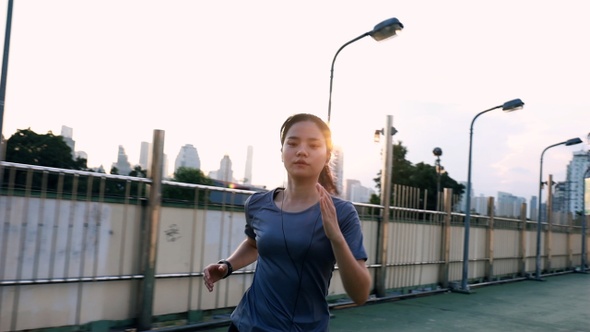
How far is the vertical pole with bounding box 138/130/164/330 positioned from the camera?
7.40m

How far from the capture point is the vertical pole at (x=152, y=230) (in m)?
7.40

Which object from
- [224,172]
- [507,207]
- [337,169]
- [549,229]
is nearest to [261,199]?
[337,169]

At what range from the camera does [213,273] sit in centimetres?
264

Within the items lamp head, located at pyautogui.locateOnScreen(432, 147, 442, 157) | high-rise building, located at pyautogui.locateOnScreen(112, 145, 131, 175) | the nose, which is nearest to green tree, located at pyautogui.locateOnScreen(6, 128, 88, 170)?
high-rise building, located at pyautogui.locateOnScreen(112, 145, 131, 175)

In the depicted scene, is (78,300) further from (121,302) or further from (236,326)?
(236,326)

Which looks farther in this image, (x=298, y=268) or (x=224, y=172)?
(x=224, y=172)

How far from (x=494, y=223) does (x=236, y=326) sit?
1687 cm

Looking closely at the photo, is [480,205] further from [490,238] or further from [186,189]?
[186,189]

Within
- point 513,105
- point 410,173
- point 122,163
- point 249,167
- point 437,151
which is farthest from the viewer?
point 410,173

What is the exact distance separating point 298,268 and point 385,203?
33.9ft

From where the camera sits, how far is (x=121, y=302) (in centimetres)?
730

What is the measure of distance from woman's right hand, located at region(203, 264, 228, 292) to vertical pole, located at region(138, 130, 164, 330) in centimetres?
503

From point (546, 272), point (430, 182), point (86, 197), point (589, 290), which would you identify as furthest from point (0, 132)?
point (430, 182)

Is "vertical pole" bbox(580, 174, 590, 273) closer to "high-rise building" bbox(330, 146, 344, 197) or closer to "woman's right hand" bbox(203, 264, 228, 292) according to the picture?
"high-rise building" bbox(330, 146, 344, 197)
